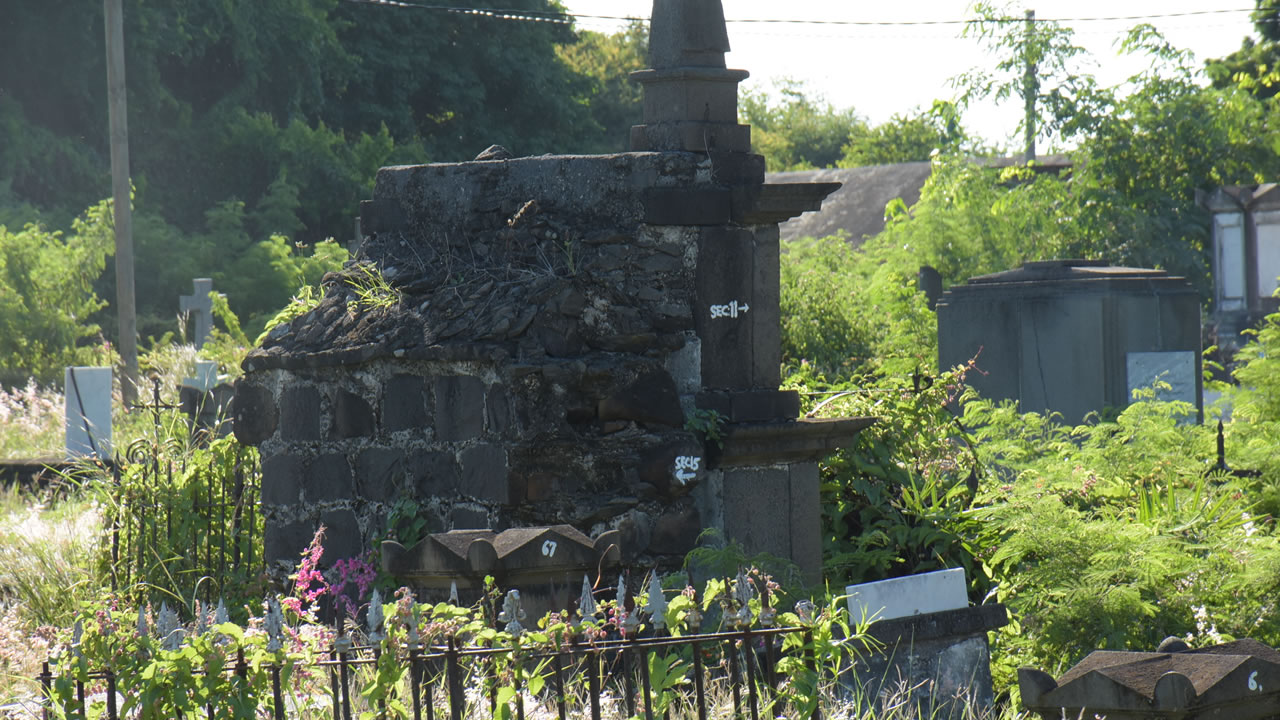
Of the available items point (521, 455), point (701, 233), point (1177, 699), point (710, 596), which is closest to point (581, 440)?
point (521, 455)

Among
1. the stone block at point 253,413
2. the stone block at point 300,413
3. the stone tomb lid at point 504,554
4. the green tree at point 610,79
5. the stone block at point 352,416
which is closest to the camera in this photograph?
the stone tomb lid at point 504,554

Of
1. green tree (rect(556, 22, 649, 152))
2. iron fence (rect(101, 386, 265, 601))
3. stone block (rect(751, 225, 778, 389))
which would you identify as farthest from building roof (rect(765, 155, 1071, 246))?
stone block (rect(751, 225, 778, 389))

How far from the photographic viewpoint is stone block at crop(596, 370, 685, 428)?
6.18 meters

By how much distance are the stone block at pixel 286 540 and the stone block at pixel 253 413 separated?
415 millimetres

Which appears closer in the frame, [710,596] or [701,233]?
[710,596]

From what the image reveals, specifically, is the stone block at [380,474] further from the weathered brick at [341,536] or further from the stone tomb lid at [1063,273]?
the stone tomb lid at [1063,273]

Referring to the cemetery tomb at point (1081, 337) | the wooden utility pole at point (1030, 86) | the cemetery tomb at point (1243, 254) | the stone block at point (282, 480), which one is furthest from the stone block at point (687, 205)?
the cemetery tomb at point (1243, 254)

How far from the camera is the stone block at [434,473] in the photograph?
249 inches

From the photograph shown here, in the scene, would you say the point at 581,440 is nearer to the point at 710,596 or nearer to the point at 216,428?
the point at 710,596

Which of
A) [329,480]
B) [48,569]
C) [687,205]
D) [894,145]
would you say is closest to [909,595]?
[687,205]

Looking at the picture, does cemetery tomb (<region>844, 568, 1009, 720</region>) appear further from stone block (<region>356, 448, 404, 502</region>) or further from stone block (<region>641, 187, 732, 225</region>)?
stone block (<region>356, 448, 404, 502</region>)

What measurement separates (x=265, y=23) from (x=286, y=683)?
26.8 m

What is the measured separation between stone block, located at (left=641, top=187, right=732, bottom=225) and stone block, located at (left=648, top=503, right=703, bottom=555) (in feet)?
3.92

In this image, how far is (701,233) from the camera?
6379 millimetres
